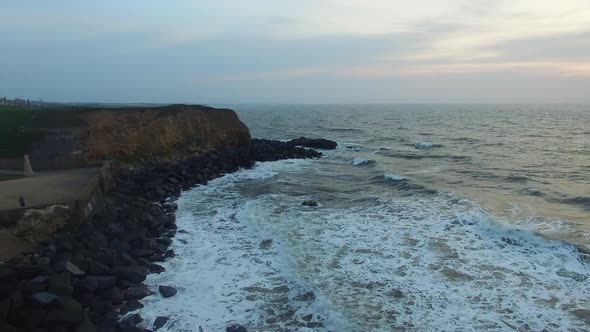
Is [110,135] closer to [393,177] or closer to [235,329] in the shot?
[393,177]

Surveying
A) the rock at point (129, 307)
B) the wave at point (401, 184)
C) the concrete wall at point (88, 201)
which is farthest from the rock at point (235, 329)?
the wave at point (401, 184)

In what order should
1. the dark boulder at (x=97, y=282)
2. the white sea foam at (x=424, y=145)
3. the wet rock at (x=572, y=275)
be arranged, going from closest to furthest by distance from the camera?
1. the dark boulder at (x=97, y=282)
2. the wet rock at (x=572, y=275)
3. the white sea foam at (x=424, y=145)

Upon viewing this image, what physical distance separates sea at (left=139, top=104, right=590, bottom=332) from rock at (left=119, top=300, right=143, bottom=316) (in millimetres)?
214

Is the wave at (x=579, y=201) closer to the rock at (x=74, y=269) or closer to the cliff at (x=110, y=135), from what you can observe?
the rock at (x=74, y=269)

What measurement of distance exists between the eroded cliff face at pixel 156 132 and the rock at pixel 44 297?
16.8 m

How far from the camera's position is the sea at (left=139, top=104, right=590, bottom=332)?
9.57 m

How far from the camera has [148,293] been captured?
1052 cm

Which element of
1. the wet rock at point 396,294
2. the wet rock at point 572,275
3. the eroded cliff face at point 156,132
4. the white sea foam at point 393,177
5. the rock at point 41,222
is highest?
the eroded cliff face at point 156,132

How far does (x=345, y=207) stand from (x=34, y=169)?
1529 cm

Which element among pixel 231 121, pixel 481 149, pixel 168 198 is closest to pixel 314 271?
pixel 168 198

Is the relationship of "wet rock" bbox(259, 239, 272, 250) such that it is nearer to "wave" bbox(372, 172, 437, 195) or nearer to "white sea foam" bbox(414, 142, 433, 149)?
"wave" bbox(372, 172, 437, 195)

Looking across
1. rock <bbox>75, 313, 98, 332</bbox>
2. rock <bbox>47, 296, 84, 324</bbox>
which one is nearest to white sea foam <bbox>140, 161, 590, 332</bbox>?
rock <bbox>75, 313, 98, 332</bbox>

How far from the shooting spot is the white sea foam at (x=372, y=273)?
9500 millimetres

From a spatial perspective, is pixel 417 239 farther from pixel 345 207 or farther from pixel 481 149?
pixel 481 149
